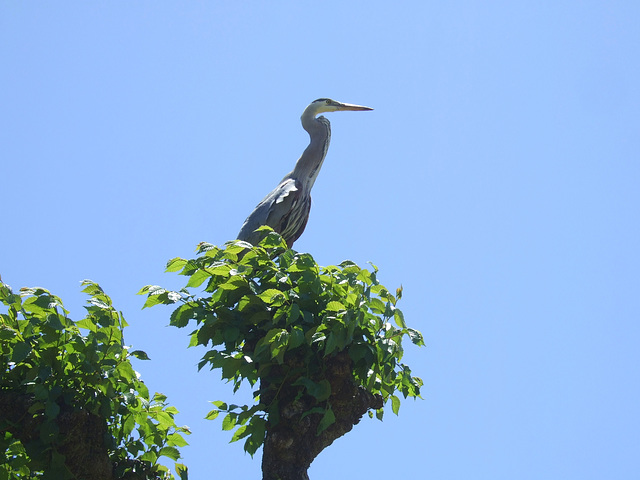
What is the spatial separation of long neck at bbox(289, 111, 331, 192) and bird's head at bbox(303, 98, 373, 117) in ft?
1.06

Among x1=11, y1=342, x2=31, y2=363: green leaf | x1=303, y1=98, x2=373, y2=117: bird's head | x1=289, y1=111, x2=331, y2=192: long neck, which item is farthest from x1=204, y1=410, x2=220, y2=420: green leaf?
x1=303, y1=98, x2=373, y2=117: bird's head

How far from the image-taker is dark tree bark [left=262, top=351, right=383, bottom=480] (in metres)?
5.11

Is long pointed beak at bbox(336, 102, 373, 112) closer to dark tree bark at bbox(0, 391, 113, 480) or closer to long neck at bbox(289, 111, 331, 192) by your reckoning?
long neck at bbox(289, 111, 331, 192)

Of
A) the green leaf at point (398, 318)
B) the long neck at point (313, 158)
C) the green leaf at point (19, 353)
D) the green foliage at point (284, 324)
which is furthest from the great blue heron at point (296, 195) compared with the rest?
the green leaf at point (19, 353)

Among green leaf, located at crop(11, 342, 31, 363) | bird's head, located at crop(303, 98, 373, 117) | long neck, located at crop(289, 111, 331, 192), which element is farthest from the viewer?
bird's head, located at crop(303, 98, 373, 117)

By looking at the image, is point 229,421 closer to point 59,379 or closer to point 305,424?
point 305,424

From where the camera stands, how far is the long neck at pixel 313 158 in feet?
28.1

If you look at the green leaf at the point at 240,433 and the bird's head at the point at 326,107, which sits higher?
the bird's head at the point at 326,107

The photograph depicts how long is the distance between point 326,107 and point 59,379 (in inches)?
203

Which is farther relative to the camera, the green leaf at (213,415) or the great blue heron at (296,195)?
the great blue heron at (296,195)

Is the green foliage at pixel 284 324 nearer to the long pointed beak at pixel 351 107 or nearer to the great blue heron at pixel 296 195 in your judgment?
the great blue heron at pixel 296 195

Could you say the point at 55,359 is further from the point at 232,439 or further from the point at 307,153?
the point at 307,153

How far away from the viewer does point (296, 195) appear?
27.1 feet

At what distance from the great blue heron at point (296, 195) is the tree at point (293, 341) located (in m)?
2.43
